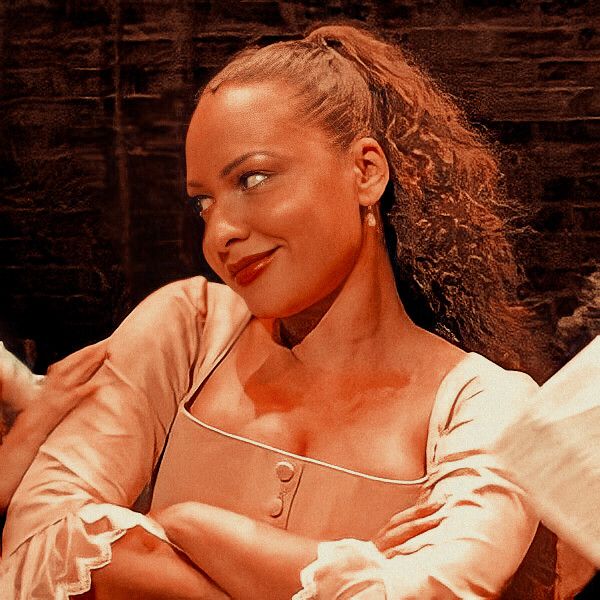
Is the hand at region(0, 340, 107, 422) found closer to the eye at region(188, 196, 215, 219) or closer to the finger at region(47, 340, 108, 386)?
the finger at region(47, 340, 108, 386)

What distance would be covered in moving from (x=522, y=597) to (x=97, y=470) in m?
0.68

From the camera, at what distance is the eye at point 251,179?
184cm

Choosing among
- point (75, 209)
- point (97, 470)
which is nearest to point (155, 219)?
point (75, 209)

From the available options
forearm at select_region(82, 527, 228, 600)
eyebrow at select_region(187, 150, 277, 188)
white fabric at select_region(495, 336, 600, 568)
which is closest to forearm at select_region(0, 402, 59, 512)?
→ forearm at select_region(82, 527, 228, 600)

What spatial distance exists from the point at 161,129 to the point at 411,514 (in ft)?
2.43

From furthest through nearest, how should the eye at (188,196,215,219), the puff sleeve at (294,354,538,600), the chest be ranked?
1. the eye at (188,196,215,219)
2. the chest
3. the puff sleeve at (294,354,538,600)

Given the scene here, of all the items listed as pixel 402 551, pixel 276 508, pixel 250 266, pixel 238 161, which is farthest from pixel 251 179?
pixel 402 551

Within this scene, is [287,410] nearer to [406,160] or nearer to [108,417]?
[108,417]

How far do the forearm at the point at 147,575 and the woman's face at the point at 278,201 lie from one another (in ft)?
1.31

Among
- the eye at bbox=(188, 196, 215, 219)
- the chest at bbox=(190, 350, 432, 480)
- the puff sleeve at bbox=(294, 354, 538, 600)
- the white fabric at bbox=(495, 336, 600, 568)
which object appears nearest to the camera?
the white fabric at bbox=(495, 336, 600, 568)

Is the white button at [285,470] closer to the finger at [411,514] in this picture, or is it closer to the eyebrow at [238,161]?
the finger at [411,514]

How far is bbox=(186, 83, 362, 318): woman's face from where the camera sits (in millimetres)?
1837

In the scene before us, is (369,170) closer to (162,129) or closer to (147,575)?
(162,129)

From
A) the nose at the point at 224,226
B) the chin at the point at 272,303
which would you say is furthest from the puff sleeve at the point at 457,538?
the nose at the point at 224,226
